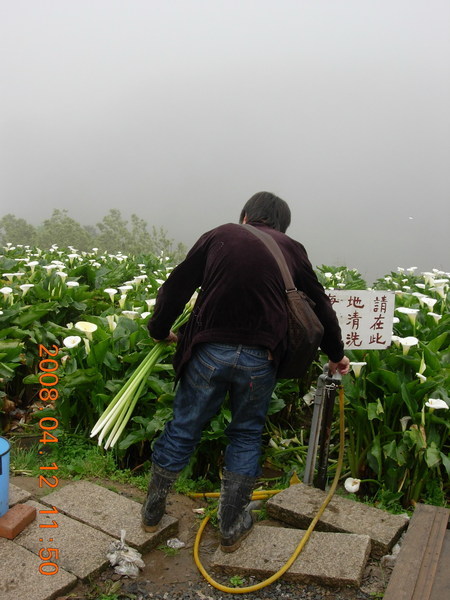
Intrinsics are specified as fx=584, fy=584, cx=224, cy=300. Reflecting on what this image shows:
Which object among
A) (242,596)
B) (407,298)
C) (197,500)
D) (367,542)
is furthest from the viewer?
(407,298)

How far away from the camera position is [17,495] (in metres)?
3.05

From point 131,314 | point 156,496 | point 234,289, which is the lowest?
point 156,496

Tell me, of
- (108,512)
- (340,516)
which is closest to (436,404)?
(340,516)

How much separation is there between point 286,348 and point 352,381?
1.14 m

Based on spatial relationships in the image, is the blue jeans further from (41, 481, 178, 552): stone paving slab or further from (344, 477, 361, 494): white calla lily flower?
(344, 477, 361, 494): white calla lily flower

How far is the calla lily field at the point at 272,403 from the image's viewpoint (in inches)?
134

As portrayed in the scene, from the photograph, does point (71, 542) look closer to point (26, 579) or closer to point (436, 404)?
point (26, 579)

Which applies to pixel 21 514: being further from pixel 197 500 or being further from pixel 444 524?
pixel 444 524

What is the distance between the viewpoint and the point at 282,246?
9.16 feet

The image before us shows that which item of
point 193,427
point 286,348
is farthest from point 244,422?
point 286,348

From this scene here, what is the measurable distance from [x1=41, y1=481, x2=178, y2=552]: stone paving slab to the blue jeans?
1.26 ft

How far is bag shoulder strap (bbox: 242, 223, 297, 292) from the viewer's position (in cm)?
272

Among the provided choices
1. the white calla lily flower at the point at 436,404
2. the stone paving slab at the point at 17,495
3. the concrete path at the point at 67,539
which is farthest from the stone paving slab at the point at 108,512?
the white calla lily flower at the point at 436,404

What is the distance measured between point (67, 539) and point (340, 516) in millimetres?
1404
